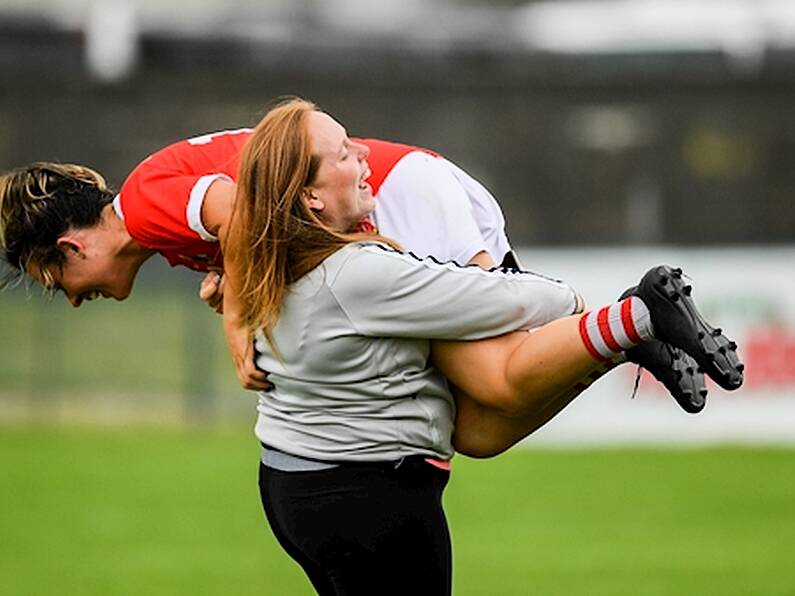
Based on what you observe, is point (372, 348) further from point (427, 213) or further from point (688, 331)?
point (688, 331)

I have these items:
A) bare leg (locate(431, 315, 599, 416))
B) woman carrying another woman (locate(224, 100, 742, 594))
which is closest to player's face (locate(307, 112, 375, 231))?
woman carrying another woman (locate(224, 100, 742, 594))

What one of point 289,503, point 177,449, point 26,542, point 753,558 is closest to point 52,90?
point 177,449

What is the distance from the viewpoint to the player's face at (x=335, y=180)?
438 centimetres

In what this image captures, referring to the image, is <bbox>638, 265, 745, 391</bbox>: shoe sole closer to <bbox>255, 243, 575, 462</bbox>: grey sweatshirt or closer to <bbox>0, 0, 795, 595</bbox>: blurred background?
<bbox>255, 243, 575, 462</bbox>: grey sweatshirt

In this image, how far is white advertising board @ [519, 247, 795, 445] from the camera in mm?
13531

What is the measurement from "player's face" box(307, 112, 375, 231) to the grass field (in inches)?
172

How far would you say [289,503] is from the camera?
4.62m

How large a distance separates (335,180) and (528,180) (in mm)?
11206

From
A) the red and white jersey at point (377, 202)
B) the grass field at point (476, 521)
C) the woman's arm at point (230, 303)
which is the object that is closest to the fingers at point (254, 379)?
the woman's arm at point (230, 303)

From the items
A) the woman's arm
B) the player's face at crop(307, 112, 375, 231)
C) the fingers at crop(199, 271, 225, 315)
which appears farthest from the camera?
the fingers at crop(199, 271, 225, 315)

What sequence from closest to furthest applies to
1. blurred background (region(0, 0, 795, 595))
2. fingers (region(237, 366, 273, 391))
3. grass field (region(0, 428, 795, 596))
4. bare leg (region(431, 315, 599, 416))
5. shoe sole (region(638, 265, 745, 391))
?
1. shoe sole (region(638, 265, 745, 391))
2. bare leg (region(431, 315, 599, 416))
3. fingers (region(237, 366, 273, 391))
4. grass field (region(0, 428, 795, 596))
5. blurred background (region(0, 0, 795, 595))

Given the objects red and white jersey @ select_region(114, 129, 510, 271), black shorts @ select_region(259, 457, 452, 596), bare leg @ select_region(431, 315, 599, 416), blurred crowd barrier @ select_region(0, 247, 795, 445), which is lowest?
blurred crowd barrier @ select_region(0, 247, 795, 445)

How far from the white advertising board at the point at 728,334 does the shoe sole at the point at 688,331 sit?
9.27 meters

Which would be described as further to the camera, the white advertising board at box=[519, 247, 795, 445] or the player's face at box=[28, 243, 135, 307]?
the white advertising board at box=[519, 247, 795, 445]
